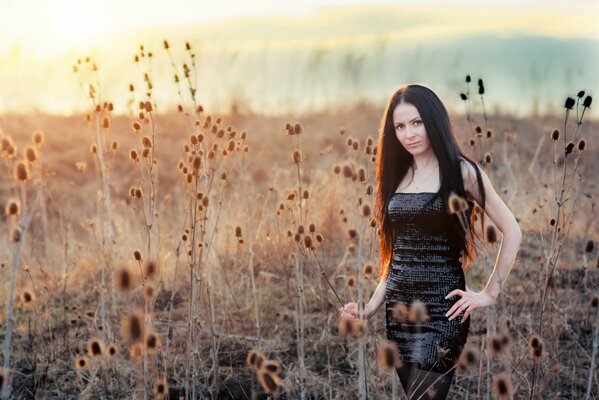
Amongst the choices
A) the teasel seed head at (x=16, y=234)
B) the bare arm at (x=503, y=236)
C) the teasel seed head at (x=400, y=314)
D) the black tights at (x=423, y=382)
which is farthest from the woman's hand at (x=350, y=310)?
the teasel seed head at (x=16, y=234)

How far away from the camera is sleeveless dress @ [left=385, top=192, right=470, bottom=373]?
263 cm

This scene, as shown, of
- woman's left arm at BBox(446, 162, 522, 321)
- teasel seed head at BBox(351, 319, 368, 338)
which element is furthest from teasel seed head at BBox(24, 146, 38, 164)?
woman's left arm at BBox(446, 162, 522, 321)

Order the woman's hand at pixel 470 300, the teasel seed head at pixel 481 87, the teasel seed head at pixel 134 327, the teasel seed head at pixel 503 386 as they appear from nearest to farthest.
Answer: the teasel seed head at pixel 134 327 → the teasel seed head at pixel 503 386 → the woman's hand at pixel 470 300 → the teasel seed head at pixel 481 87

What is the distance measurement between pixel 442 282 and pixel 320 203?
3571mm

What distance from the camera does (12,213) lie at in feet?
6.91

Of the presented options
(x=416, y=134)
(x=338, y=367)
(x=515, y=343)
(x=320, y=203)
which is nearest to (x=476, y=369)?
(x=515, y=343)

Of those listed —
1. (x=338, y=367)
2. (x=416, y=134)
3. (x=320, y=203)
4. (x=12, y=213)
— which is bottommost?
(x=338, y=367)

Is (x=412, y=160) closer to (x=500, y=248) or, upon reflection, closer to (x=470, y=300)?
(x=500, y=248)

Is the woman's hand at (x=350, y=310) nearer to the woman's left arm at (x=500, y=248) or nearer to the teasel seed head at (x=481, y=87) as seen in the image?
the woman's left arm at (x=500, y=248)

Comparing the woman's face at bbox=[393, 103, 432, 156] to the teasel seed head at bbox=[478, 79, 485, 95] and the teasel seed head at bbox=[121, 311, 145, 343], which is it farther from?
the teasel seed head at bbox=[121, 311, 145, 343]

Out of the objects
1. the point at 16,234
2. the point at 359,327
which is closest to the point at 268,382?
the point at 359,327

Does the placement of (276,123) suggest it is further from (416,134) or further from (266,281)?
(416,134)

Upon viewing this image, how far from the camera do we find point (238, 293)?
5.02 m

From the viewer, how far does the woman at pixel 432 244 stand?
2589mm
